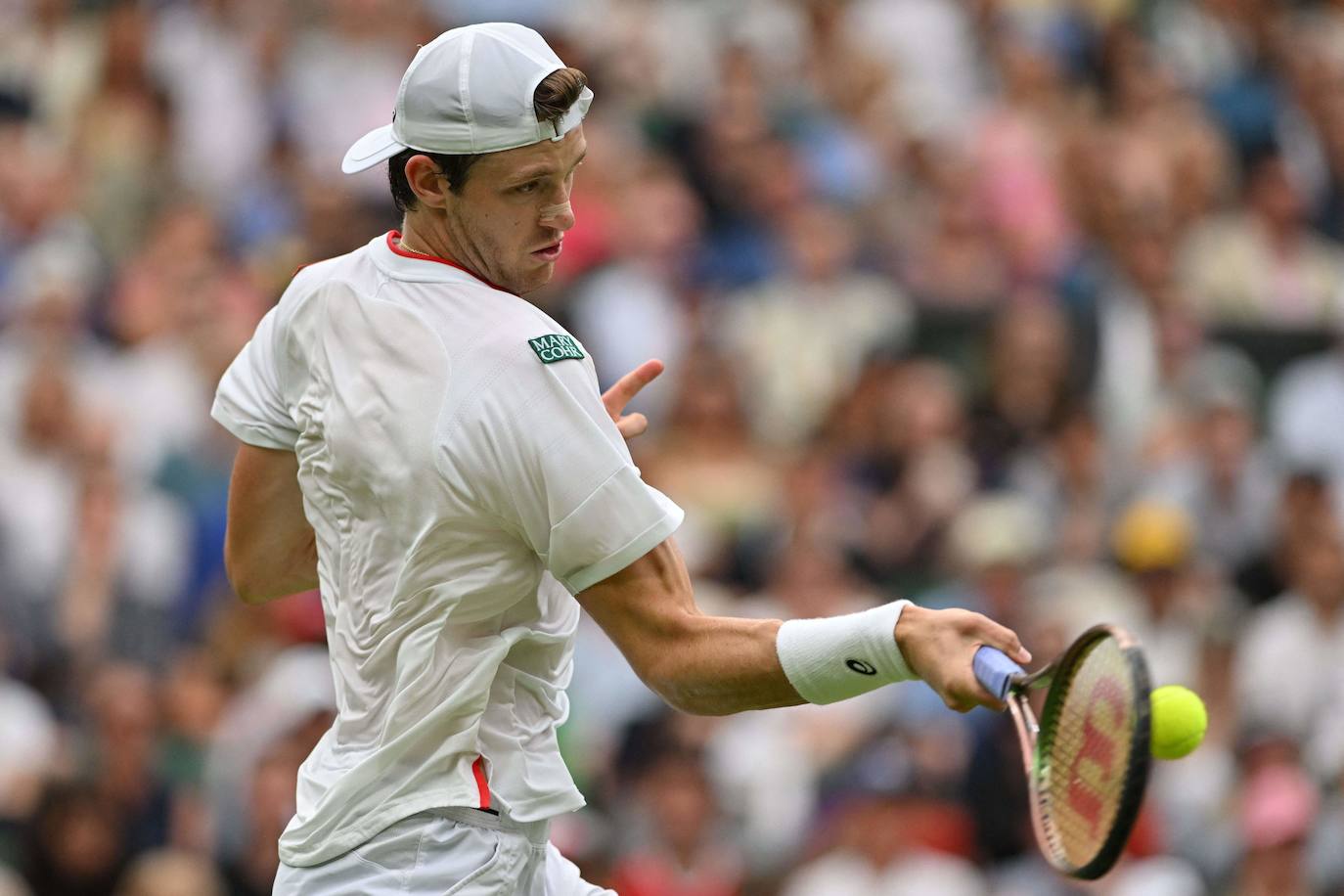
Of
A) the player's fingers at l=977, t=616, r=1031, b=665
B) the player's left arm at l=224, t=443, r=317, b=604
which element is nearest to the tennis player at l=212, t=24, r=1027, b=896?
the player's fingers at l=977, t=616, r=1031, b=665

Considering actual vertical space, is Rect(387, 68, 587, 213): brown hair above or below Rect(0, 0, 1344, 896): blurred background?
above

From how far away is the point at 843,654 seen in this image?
3309 millimetres

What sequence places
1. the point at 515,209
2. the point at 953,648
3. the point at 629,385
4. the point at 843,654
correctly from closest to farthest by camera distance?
1. the point at 953,648
2. the point at 843,654
3. the point at 515,209
4. the point at 629,385

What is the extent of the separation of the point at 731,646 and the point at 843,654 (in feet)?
0.58

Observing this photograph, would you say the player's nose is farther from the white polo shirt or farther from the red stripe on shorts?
the red stripe on shorts

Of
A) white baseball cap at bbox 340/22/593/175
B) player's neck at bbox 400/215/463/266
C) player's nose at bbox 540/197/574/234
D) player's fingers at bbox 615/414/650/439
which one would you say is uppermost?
white baseball cap at bbox 340/22/593/175

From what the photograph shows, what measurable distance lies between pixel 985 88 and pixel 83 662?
612 cm

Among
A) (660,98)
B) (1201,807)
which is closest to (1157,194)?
(660,98)

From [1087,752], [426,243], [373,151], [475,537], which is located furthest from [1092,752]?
[373,151]

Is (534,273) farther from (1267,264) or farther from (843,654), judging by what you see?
(1267,264)

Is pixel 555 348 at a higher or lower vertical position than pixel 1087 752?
higher

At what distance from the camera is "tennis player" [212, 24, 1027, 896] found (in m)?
3.36

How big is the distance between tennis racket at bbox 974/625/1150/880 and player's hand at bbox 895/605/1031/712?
0.02 m

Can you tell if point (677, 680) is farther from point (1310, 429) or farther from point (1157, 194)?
point (1157, 194)
